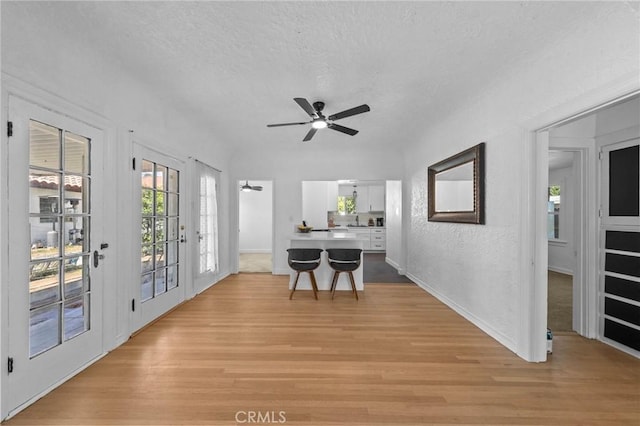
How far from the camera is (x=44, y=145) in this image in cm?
194

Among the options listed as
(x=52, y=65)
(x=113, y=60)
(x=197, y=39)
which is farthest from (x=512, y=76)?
(x=52, y=65)

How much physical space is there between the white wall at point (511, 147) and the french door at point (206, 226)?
12.0 feet

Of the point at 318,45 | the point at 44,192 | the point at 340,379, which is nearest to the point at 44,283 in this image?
the point at 44,192

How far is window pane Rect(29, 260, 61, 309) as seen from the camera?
1874 millimetres

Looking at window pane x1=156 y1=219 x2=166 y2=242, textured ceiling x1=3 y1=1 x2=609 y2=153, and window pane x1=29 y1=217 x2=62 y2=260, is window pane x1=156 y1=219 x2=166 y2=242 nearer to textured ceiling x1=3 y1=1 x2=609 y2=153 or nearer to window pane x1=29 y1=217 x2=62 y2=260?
window pane x1=29 y1=217 x2=62 y2=260

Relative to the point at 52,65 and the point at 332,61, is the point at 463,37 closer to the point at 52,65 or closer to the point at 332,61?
the point at 332,61

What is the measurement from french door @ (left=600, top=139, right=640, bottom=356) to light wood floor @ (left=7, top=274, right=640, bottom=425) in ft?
0.78

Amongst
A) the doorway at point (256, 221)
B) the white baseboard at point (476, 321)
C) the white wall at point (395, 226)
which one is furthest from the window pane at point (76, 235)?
the doorway at point (256, 221)

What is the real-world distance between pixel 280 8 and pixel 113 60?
1.64 metres

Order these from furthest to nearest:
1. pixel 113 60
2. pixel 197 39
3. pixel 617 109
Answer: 1. pixel 617 109
2. pixel 113 60
3. pixel 197 39

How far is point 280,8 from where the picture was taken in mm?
1785

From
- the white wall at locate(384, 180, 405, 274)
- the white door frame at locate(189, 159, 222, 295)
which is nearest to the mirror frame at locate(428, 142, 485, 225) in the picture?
the white wall at locate(384, 180, 405, 274)

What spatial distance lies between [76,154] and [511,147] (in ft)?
12.3

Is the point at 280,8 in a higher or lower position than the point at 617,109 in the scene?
higher
